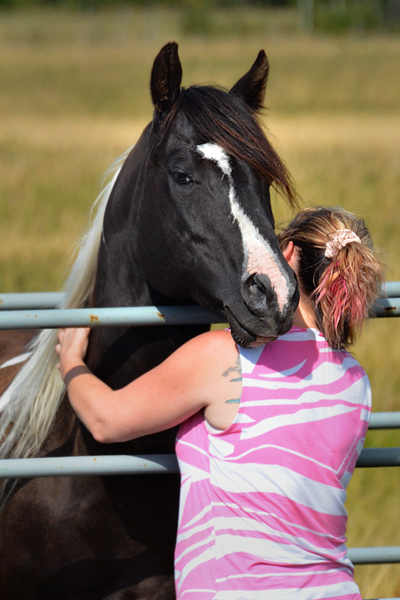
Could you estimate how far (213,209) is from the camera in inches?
64.9

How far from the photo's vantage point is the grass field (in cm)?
515

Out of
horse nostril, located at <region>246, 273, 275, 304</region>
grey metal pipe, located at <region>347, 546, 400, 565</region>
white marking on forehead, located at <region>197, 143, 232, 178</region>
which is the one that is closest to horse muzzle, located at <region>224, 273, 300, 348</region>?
horse nostril, located at <region>246, 273, 275, 304</region>

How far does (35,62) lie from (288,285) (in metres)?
27.0

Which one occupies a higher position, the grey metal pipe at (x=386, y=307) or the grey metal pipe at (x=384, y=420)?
the grey metal pipe at (x=386, y=307)

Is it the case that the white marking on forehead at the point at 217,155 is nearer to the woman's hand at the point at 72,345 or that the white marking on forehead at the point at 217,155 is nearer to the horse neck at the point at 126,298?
the horse neck at the point at 126,298

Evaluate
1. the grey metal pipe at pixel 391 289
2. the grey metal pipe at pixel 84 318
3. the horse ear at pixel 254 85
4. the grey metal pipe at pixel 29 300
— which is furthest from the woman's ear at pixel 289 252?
the grey metal pipe at pixel 29 300


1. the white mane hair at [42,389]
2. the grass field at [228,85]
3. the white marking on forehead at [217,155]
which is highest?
the white marking on forehead at [217,155]

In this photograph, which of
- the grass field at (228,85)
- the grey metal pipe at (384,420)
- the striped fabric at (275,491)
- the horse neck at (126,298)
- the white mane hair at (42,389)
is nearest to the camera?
the striped fabric at (275,491)

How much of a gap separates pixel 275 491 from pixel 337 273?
0.51 m

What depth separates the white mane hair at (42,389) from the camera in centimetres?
208

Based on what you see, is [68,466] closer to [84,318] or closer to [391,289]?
[84,318]

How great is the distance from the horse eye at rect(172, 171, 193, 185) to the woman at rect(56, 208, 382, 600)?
0.39m

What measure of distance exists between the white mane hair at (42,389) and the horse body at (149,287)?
43 millimetres

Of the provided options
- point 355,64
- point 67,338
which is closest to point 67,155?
point 67,338
